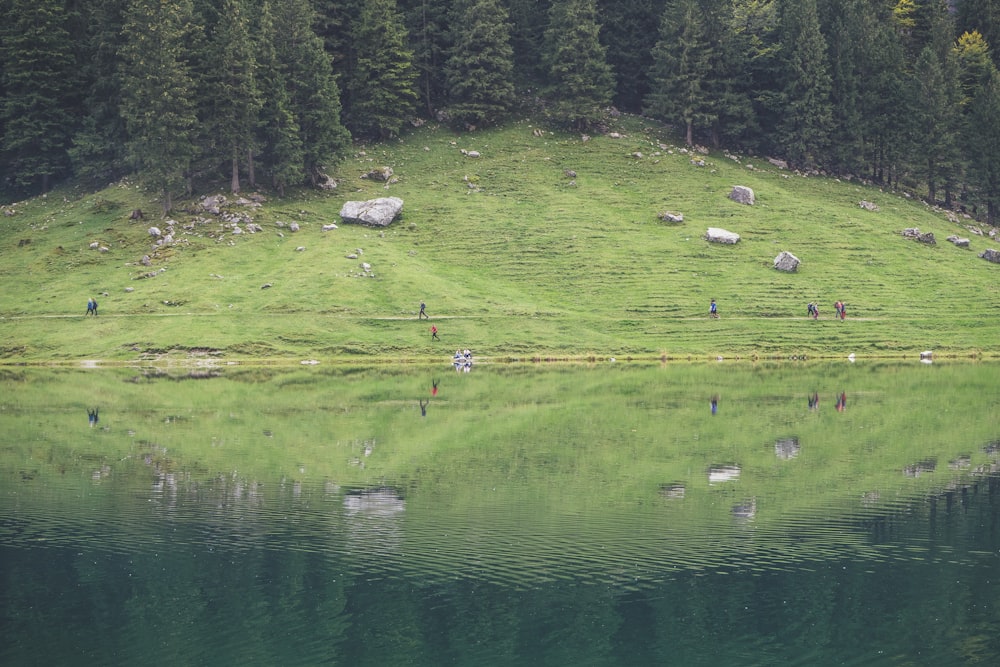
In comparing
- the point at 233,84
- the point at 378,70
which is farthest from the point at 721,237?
the point at 233,84

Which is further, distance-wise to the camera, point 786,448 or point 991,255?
point 991,255

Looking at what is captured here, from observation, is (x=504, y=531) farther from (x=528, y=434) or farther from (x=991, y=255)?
(x=991, y=255)

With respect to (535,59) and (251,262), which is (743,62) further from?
(251,262)

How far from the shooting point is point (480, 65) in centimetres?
14712

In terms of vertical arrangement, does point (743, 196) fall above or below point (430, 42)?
below

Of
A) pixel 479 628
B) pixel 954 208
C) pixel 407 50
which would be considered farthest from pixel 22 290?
pixel 954 208

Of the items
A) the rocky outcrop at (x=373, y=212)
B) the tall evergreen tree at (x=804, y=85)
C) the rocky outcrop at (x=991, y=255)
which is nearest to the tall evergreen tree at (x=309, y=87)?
the rocky outcrop at (x=373, y=212)

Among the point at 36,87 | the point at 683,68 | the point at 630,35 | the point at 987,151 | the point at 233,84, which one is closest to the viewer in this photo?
the point at 233,84

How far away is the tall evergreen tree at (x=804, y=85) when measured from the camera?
476 ft

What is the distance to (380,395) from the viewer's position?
73062mm

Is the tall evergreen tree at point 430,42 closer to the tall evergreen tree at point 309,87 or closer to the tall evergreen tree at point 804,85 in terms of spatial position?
the tall evergreen tree at point 309,87

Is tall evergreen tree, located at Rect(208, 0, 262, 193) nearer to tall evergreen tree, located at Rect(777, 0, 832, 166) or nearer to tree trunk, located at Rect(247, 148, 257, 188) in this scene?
tree trunk, located at Rect(247, 148, 257, 188)

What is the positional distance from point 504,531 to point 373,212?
304 feet

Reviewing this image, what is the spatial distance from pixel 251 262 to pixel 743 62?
265 ft
